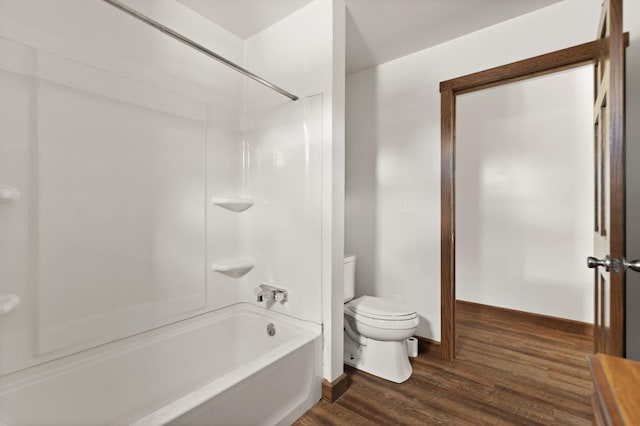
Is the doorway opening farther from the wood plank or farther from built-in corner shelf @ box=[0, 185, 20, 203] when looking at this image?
built-in corner shelf @ box=[0, 185, 20, 203]

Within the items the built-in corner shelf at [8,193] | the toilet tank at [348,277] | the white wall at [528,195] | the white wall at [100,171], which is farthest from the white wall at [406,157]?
the built-in corner shelf at [8,193]

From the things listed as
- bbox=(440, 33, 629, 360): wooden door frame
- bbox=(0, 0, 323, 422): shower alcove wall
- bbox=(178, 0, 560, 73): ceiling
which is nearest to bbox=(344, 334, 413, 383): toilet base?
bbox=(440, 33, 629, 360): wooden door frame

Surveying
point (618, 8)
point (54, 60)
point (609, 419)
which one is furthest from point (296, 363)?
point (618, 8)

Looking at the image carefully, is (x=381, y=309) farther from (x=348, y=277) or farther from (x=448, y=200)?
(x=448, y=200)

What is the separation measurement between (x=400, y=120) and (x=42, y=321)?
8.64 ft

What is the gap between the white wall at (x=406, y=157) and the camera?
2203 millimetres

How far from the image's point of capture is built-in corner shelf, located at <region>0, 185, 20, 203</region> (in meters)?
1.18

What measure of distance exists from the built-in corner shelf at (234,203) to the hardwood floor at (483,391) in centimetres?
136

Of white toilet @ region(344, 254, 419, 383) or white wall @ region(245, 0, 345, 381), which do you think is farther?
white toilet @ region(344, 254, 419, 383)

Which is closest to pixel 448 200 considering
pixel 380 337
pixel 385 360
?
pixel 380 337

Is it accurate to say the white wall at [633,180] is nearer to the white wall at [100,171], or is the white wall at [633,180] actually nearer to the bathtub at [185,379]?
the bathtub at [185,379]

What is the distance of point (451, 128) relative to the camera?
2311 mm

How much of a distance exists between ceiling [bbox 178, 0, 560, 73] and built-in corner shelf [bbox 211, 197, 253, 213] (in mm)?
1222

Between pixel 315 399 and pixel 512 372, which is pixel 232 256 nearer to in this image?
pixel 315 399
